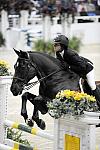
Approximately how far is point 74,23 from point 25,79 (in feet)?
76.6

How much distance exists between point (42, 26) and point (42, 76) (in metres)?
21.4

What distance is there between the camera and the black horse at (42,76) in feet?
27.4

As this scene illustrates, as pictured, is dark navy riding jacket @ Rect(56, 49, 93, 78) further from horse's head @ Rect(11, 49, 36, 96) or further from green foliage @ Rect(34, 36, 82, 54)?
green foliage @ Rect(34, 36, 82, 54)

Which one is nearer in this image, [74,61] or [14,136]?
[74,61]

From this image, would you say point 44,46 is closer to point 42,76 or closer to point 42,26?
point 42,26

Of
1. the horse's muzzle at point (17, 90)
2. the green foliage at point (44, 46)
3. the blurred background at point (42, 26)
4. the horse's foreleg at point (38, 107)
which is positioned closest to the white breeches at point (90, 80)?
the horse's foreleg at point (38, 107)

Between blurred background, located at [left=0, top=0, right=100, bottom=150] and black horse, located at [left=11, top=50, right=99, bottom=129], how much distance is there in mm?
16704

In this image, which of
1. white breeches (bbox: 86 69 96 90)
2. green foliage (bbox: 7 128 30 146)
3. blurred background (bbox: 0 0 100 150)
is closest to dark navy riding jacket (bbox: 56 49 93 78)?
white breeches (bbox: 86 69 96 90)

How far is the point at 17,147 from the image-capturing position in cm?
817

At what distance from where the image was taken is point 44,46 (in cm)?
2567

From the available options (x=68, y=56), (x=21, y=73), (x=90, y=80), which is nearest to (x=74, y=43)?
(x=90, y=80)

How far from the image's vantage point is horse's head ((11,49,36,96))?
830 centimetres

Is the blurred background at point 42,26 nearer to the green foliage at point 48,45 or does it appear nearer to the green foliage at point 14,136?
the green foliage at point 48,45

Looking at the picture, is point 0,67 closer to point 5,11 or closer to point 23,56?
point 23,56
